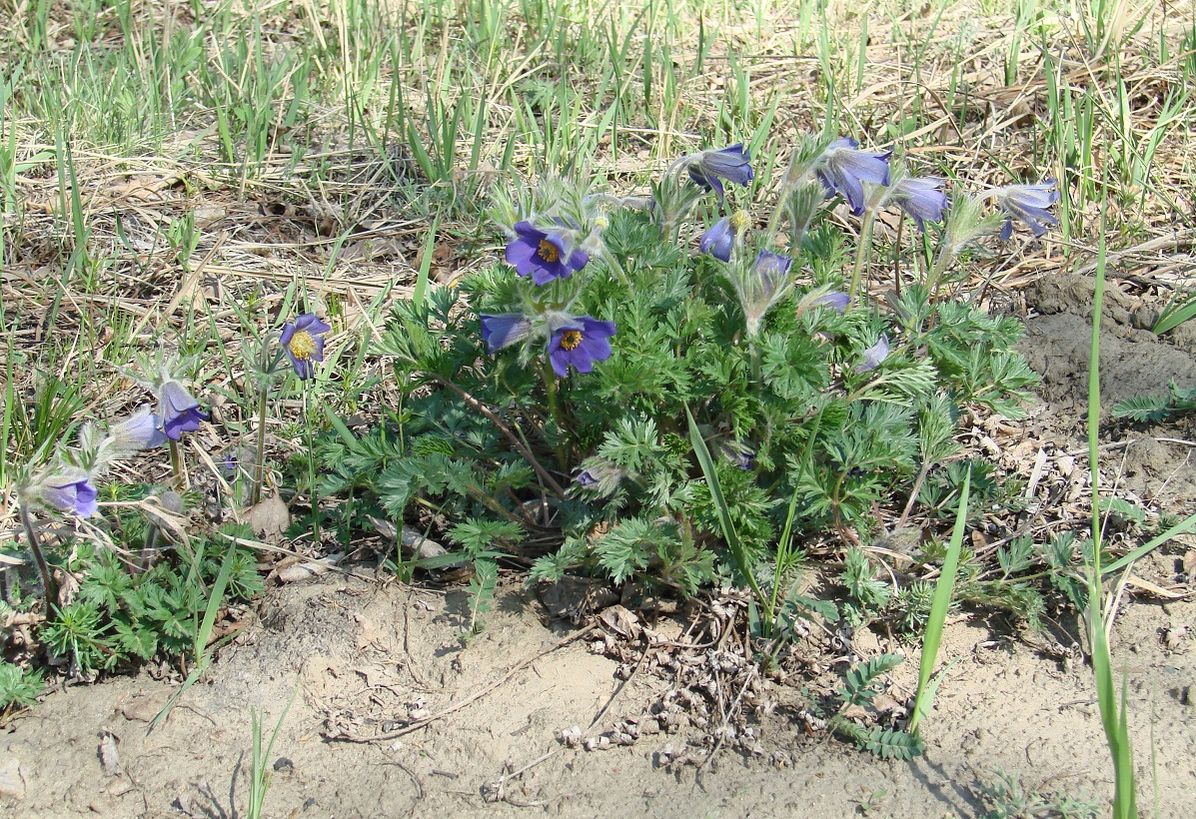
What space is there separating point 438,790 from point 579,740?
0.94 ft

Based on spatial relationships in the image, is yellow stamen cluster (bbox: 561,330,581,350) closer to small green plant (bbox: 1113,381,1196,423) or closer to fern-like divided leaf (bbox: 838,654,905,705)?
fern-like divided leaf (bbox: 838,654,905,705)

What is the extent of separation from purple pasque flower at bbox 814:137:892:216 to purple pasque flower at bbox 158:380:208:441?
1418 mm

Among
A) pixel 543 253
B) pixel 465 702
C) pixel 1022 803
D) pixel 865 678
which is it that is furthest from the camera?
pixel 465 702

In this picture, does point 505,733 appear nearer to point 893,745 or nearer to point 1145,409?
point 893,745

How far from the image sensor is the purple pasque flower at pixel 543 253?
2094 mm

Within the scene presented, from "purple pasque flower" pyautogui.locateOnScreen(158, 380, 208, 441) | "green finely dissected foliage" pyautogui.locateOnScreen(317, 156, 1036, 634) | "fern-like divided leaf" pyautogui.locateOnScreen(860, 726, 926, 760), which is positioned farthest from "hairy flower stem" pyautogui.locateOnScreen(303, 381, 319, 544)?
"fern-like divided leaf" pyautogui.locateOnScreen(860, 726, 926, 760)

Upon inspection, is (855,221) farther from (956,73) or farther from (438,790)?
(438,790)

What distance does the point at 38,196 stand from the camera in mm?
3807

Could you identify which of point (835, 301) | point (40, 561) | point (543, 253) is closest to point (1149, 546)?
point (835, 301)

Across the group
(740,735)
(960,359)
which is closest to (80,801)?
(740,735)

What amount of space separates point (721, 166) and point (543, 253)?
55 centimetres

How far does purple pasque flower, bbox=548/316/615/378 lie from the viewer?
2.13 m

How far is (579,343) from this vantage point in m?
2.16

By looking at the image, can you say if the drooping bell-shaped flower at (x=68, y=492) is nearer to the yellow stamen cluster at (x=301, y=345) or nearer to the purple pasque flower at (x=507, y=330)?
the yellow stamen cluster at (x=301, y=345)
